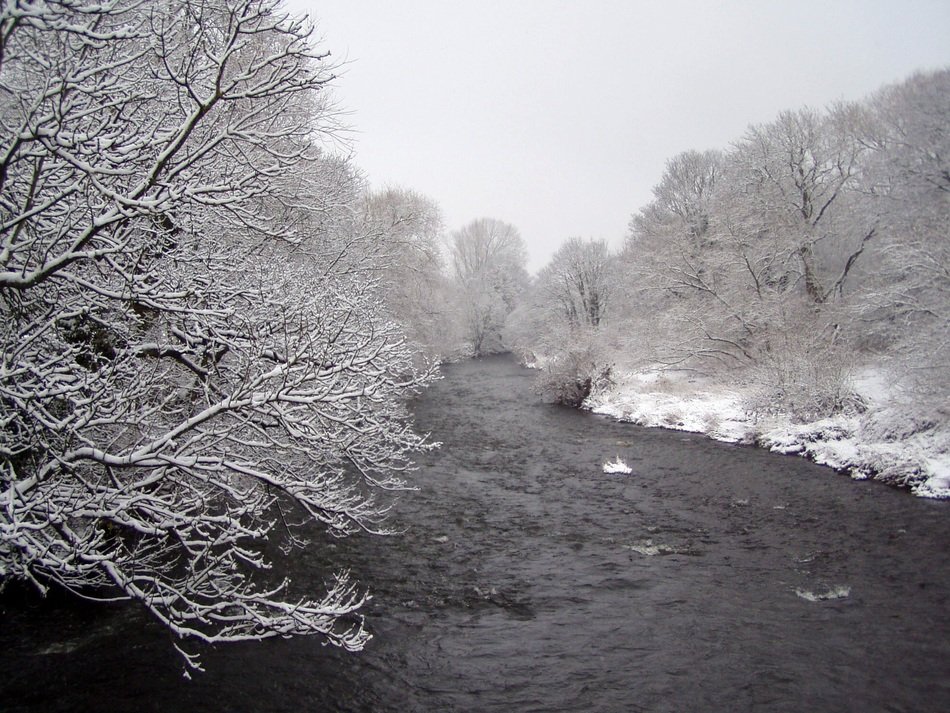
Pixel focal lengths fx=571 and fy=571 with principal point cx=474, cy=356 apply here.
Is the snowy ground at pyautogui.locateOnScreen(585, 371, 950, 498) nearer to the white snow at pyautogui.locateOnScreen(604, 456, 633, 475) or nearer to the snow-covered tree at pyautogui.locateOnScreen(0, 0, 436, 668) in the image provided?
the white snow at pyautogui.locateOnScreen(604, 456, 633, 475)

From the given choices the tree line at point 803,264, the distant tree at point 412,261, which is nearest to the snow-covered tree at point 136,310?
the distant tree at point 412,261

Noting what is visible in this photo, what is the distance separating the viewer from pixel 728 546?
37.1ft

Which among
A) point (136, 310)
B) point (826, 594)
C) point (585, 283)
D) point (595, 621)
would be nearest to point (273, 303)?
point (136, 310)

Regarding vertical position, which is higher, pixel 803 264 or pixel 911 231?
pixel 803 264

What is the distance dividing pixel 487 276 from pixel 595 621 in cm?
→ 6777

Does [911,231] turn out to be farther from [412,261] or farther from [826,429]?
[412,261]

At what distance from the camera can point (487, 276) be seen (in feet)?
246

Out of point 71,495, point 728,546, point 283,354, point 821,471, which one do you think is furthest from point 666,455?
point 71,495

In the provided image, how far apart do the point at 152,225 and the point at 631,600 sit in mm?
8829

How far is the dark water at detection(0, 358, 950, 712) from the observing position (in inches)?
275

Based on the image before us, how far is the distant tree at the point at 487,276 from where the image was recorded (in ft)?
212

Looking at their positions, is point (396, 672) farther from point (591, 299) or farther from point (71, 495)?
point (591, 299)

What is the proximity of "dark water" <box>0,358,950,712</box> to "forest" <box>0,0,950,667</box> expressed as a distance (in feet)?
2.57

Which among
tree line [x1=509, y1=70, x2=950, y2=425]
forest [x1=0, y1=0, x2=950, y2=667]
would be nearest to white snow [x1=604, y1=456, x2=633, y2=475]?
forest [x1=0, y1=0, x2=950, y2=667]
